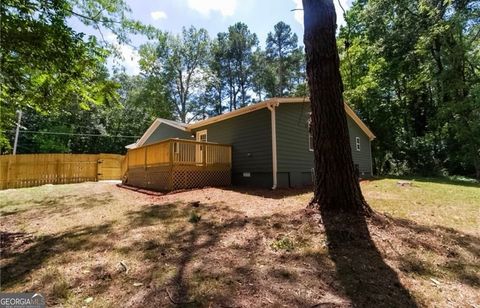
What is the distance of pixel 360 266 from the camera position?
3.29m

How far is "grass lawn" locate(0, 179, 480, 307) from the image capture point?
108 inches

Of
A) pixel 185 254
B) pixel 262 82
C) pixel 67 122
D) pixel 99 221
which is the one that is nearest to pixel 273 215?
pixel 185 254

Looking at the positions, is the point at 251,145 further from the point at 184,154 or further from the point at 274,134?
the point at 184,154

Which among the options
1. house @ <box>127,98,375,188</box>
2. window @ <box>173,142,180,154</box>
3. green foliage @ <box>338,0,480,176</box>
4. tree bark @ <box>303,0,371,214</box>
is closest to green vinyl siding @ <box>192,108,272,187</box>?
house @ <box>127,98,375,188</box>

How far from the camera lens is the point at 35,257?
13.1 ft

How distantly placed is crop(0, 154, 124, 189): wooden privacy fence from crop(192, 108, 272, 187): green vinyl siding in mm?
11933

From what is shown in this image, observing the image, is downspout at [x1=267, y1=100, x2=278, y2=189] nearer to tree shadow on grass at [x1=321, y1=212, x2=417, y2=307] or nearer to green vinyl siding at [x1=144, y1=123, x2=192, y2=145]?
tree shadow on grass at [x1=321, y1=212, x2=417, y2=307]

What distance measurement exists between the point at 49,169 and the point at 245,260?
1830cm

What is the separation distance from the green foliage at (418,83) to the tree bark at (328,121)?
1282 cm

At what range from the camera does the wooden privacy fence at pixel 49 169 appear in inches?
632

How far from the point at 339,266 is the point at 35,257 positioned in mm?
4194

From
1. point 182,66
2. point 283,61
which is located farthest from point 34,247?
point 182,66

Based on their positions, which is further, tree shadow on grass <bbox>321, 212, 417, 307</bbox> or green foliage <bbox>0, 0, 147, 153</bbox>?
green foliage <bbox>0, 0, 147, 153</bbox>

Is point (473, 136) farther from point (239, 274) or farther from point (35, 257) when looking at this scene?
point (35, 257)
